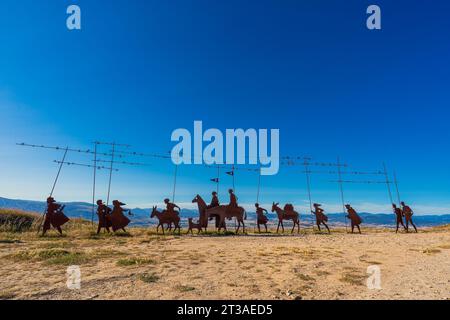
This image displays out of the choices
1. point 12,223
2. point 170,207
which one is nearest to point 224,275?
point 170,207

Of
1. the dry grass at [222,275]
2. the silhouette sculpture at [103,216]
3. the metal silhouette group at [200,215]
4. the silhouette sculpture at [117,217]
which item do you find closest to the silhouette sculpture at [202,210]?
the metal silhouette group at [200,215]

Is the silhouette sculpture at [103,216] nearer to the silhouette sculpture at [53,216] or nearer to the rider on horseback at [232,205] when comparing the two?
the silhouette sculpture at [53,216]

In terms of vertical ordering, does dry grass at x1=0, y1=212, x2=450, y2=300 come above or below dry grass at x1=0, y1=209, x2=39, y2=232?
below

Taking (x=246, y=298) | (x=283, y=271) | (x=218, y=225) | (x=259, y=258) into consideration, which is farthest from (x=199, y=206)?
(x=246, y=298)

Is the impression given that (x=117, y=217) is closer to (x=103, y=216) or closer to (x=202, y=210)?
(x=103, y=216)

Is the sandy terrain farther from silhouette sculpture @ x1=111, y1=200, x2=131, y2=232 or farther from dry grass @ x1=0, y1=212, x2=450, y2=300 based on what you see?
silhouette sculpture @ x1=111, y1=200, x2=131, y2=232

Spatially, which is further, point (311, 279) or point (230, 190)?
point (230, 190)

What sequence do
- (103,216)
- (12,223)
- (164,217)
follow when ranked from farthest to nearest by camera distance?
(12,223) < (164,217) < (103,216)

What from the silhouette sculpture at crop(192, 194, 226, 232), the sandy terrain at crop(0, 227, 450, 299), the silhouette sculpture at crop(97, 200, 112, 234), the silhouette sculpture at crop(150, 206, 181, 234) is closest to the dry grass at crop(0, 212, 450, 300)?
the sandy terrain at crop(0, 227, 450, 299)

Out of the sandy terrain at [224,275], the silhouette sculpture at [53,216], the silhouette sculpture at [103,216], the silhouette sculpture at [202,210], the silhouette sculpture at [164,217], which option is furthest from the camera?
the silhouette sculpture at [202,210]
